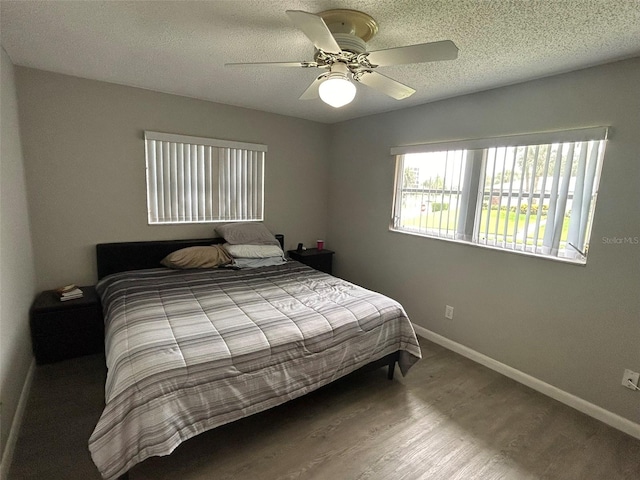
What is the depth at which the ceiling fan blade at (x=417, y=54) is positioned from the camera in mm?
1425

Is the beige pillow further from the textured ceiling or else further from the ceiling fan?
the ceiling fan

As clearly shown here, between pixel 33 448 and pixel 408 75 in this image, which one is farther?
pixel 408 75

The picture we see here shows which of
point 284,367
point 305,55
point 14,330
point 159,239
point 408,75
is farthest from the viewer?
point 159,239

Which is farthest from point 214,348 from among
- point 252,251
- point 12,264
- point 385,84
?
point 385,84

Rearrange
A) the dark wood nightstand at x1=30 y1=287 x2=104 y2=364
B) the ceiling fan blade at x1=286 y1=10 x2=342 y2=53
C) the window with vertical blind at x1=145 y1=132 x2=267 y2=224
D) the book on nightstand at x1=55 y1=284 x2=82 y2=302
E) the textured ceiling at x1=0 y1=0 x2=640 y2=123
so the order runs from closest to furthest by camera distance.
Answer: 1. the ceiling fan blade at x1=286 y1=10 x2=342 y2=53
2. the textured ceiling at x1=0 y1=0 x2=640 y2=123
3. the dark wood nightstand at x1=30 y1=287 x2=104 y2=364
4. the book on nightstand at x1=55 y1=284 x2=82 y2=302
5. the window with vertical blind at x1=145 y1=132 x2=267 y2=224

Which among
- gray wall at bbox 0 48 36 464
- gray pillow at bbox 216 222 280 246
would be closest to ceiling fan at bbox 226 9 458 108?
gray wall at bbox 0 48 36 464

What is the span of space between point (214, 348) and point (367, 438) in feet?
3.56

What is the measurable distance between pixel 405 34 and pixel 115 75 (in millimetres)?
2397

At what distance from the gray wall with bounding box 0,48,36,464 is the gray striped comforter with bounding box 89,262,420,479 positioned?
19.2 inches

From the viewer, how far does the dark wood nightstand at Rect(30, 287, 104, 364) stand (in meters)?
2.42

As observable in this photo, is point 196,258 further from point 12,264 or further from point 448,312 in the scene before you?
point 448,312

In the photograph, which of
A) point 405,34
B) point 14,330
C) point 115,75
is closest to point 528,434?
point 405,34

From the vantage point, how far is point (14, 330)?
1967 mm

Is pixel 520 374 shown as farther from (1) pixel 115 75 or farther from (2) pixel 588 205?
(1) pixel 115 75
